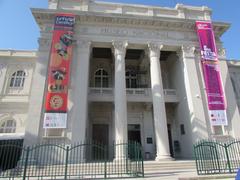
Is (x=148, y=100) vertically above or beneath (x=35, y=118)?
above

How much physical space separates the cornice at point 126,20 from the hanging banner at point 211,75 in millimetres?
1169

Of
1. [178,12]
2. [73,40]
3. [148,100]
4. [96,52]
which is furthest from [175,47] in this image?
[73,40]

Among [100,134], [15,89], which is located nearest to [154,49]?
[100,134]

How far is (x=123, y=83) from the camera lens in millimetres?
13859

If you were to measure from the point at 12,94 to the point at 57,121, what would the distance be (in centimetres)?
664

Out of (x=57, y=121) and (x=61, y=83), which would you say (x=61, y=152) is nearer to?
(x=57, y=121)

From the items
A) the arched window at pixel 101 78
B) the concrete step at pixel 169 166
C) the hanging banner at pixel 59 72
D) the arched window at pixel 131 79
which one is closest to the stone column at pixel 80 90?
the hanging banner at pixel 59 72

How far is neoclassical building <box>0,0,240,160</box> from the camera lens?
13.0 meters

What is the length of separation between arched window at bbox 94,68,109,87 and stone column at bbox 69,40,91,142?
3866 millimetres

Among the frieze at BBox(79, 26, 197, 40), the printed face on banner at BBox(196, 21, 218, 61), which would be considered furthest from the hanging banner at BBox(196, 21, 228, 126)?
the frieze at BBox(79, 26, 197, 40)

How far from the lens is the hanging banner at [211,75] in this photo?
45.8 ft

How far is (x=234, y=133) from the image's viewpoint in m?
14.0

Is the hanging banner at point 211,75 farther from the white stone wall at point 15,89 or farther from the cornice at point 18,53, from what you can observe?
the cornice at point 18,53

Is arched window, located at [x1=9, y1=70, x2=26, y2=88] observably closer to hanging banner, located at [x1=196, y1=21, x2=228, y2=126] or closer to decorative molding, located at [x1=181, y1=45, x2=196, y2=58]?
decorative molding, located at [x1=181, y1=45, x2=196, y2=58]
